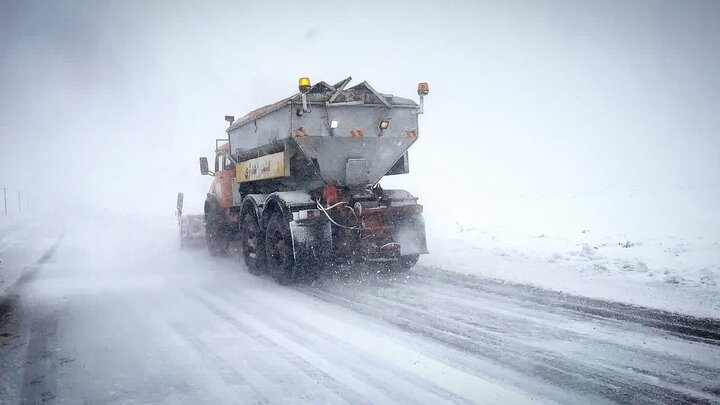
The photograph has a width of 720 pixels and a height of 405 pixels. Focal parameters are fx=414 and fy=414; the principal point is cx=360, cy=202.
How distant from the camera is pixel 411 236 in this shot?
755cm

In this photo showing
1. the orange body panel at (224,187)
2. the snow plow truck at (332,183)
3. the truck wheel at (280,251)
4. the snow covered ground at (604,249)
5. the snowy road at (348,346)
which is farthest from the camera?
the orange body panel at (224,187)

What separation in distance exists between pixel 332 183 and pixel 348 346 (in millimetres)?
3925

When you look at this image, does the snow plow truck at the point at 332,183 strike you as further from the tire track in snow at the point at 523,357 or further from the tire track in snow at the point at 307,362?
the tire track in snow at the point at 307,362

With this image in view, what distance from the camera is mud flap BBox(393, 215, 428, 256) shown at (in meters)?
7.45

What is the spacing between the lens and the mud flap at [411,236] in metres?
7.45

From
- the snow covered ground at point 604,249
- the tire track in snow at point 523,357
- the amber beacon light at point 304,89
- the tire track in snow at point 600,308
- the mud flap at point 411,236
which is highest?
the amber beacon light at point 304,89

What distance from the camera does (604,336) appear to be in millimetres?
4297

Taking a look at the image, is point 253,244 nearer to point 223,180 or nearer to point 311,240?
point 311,240

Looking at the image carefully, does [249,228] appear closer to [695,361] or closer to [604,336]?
[604,336]

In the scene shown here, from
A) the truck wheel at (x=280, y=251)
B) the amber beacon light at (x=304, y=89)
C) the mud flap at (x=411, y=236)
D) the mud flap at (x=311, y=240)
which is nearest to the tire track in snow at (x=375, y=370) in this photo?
the mud flap at (x=311, y=240)

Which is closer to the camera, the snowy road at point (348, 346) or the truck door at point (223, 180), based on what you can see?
the snowy road at point (348, 346)

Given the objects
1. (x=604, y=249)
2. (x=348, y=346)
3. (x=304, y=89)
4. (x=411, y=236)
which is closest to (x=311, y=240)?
(x=411, y=236)

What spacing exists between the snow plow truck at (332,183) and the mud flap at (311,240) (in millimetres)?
17

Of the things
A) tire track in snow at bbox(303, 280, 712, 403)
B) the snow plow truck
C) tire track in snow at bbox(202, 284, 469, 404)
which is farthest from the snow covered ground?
tire track in snow at bbox(202, 284, 469, 404)
